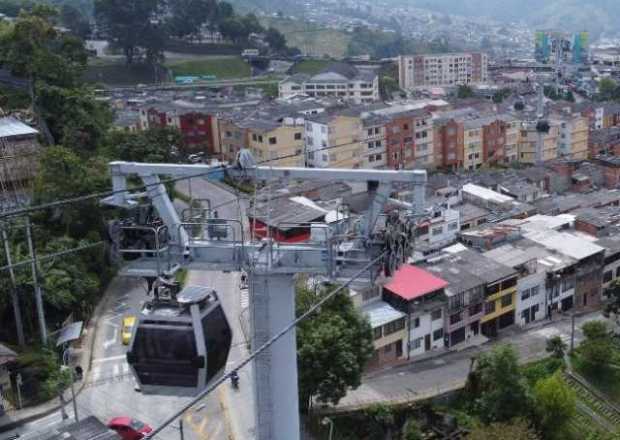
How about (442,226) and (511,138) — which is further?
(511,138)

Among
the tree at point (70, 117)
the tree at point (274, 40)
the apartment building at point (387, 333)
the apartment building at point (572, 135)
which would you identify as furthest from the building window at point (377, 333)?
the tree at point (274, 40)

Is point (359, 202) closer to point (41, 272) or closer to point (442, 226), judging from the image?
point (442, 226)

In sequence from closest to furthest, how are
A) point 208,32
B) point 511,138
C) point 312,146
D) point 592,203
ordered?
point 592,203, point 312,146, point 511,138, point 208,32

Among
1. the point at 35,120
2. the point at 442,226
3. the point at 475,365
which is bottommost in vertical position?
the point at 475,365

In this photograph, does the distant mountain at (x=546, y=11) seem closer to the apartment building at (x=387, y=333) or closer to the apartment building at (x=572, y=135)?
the apartment building at (x=572, y=135)

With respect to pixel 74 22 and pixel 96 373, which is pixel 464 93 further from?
pixel 96 373

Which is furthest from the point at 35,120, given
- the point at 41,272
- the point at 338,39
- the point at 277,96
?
the point at 338,39

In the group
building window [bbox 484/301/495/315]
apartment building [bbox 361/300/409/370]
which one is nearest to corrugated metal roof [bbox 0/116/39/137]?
apartment building [bbox 361/300/409/370]

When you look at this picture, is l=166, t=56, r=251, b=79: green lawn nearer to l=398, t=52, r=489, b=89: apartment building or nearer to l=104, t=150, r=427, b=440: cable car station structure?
l=398, t=52, r=489, b=89: apartment building

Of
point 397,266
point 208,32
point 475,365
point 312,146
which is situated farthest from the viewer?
point 208,32
